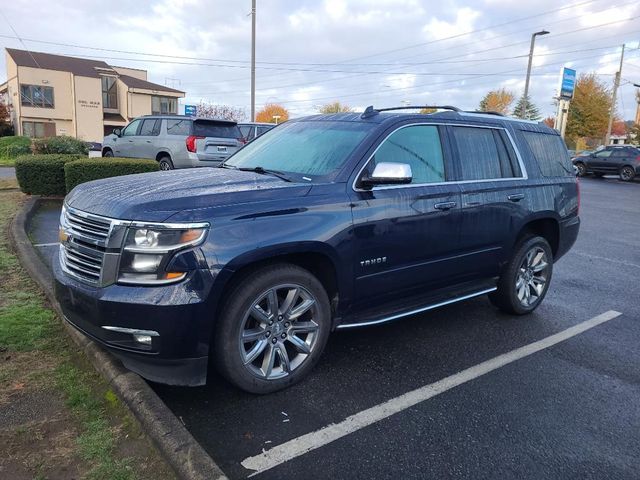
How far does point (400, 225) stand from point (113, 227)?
6.51ft

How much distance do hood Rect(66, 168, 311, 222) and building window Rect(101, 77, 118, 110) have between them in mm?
53011

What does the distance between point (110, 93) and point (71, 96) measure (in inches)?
192

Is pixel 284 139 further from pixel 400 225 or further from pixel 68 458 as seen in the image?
pixel 68 458

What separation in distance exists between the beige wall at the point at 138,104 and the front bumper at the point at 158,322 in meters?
51.2

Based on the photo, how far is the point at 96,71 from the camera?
49938mm

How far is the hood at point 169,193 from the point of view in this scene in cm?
299

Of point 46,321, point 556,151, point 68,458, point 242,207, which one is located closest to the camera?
point 68,458

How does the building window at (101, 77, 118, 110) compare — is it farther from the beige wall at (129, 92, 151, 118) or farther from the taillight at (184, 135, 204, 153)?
the taillight at (184, 135, 204, 153)

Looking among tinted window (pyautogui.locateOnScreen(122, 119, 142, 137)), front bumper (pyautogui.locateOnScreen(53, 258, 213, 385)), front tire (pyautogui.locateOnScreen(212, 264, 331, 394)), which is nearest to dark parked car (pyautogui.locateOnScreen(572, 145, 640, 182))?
tinted window (pyautogui.locateOnScreen(122, 119, 142, 137))

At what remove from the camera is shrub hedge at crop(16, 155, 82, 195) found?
34.3ft

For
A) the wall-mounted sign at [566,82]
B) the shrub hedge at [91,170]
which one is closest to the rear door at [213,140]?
the shrub hedge at [91,170]

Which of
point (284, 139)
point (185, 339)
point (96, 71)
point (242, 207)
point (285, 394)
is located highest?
point (96, 71)

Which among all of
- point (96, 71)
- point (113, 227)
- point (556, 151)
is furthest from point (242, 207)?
point (96, 71)

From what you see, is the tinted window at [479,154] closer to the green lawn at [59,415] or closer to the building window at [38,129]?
the green lawn at [59,415]
